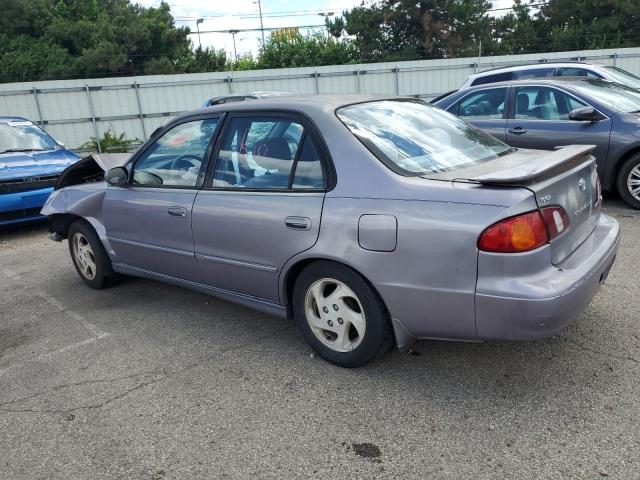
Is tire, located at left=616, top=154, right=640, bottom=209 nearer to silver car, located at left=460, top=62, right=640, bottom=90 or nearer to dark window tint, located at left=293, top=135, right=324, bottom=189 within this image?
silver car, located at left=460, top=62, right=640, bottom=90

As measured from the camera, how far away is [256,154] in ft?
11.6

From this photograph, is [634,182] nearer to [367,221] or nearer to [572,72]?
[572,72]

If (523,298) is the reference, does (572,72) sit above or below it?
above

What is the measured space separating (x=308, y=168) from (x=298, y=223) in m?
0.34

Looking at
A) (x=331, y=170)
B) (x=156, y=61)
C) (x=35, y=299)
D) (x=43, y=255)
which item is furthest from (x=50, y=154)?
(x=156, y=61)

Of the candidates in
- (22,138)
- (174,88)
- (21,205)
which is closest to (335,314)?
(21,205)

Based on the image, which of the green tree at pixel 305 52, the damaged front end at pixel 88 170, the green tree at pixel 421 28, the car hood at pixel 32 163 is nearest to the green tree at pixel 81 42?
the green tree at pixel 305 52

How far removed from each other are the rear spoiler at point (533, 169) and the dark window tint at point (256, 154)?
1125mm

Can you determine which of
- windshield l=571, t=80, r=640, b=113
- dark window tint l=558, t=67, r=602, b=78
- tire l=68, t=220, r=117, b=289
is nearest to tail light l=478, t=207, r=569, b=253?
tire l=68, t=220, r=117, b=289

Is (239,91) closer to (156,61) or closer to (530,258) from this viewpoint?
(530,258)

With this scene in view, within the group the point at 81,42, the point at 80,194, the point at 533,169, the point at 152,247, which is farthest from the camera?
the point at 81,42

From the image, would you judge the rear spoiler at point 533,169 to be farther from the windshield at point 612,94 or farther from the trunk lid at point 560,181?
the windshield at point 612,94

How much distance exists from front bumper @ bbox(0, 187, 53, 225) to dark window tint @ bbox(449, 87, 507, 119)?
5.77 meters

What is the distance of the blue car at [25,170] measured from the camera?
7168mm
